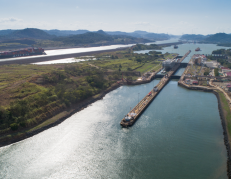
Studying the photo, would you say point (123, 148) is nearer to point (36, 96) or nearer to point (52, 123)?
point (52, 123)

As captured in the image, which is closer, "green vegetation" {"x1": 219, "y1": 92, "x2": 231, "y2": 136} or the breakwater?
"green vegetation" {"x1": 219, "y1": 92, "x2": 231, "y2": 136}

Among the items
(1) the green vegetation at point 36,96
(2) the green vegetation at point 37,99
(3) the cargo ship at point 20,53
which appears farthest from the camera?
(3) the cargo ship at point 20,53

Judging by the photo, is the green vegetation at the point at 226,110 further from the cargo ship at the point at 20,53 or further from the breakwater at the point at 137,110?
the cargo ship at the point at 20,53

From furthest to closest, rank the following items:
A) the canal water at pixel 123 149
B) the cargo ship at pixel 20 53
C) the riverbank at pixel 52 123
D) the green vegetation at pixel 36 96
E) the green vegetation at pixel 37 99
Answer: the cargo ship at pixel 20 53 → the green vegetation at pixel 36 96 → the green vegetation at pixel 37 99 → the riverbank at pixel 52 123 → the canal water at pixel 123 149

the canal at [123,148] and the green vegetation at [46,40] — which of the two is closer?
the canal at [123,148]

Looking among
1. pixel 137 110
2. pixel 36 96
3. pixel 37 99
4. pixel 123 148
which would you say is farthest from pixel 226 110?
pixel 36 96

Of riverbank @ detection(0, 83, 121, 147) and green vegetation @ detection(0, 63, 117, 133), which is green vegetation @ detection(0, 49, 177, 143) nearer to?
green vegetation @ detection(0, 63, 117, 133)

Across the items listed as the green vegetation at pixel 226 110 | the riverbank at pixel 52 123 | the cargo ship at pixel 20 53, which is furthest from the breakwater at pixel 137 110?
the cargo ship at pixel 20 53

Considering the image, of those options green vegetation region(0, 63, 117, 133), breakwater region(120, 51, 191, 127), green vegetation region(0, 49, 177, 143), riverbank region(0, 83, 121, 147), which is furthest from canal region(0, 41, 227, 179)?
green vegetation region(0, 63, 117, 133)

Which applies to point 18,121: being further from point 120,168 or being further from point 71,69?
point 71,69
